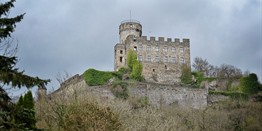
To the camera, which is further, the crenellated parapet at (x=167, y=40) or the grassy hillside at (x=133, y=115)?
the crenellated parapet at (x=167, y=40)

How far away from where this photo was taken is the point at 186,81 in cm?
5994

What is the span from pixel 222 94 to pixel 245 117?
24.4ft

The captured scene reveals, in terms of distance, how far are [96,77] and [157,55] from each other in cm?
1022

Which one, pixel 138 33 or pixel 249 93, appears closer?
pixel 249 93

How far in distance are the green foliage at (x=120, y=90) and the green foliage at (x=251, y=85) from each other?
51.3ft

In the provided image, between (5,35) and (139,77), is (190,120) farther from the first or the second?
(5,35)

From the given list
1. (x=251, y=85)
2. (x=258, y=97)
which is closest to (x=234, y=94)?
(x=258, y=97)

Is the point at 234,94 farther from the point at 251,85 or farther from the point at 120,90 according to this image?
the point at 120,90

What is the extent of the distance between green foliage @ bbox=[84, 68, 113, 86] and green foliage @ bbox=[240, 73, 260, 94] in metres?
16.9

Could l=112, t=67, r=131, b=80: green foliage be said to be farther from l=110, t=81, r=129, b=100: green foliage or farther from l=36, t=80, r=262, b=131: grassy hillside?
l=36, t=80, r=262, b=131: grassy hillside

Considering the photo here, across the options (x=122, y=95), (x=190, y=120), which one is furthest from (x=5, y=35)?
(x=122, y=95)

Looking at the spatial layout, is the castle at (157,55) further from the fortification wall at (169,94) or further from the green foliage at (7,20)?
the green foliage at (7,20)

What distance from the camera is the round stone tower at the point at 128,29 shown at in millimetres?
64188

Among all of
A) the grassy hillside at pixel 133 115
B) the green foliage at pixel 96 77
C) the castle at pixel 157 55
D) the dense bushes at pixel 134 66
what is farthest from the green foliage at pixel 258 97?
the green foliage at pixel 96 77
